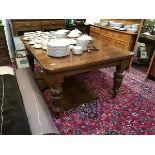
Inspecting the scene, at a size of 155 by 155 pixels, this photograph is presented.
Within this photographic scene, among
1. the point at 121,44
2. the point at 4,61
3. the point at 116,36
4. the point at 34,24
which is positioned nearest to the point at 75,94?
the point at 121,44

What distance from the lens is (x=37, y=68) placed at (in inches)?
114

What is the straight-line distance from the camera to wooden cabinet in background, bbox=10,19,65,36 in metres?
2.96

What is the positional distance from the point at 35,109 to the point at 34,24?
88.8 inches

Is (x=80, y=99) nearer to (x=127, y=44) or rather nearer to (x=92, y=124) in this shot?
(x=92, y=124)

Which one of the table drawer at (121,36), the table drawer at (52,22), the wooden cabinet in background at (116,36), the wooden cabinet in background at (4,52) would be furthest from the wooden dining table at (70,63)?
the table drawer at (52,22)

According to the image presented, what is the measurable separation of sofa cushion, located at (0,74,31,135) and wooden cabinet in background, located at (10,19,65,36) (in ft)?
5.69

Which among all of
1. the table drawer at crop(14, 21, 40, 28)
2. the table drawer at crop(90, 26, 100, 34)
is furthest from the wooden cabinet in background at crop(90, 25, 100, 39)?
the table drawer at crop(14, 21, 40, 28)

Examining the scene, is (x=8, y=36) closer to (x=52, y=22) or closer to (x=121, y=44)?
(x=52, y=22)

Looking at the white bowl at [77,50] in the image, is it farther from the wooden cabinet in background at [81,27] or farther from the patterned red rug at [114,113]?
the wooden cabinet in background at [81,27]

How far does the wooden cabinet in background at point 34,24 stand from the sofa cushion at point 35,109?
151cm

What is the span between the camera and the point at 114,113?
71.4 inches

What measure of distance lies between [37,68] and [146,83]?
1.88 m

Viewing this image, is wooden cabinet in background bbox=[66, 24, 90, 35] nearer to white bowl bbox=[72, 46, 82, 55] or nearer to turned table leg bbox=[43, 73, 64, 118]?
white bowl bbox=[72, 46, 82, 55]

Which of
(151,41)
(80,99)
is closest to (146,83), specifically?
(151,41)
